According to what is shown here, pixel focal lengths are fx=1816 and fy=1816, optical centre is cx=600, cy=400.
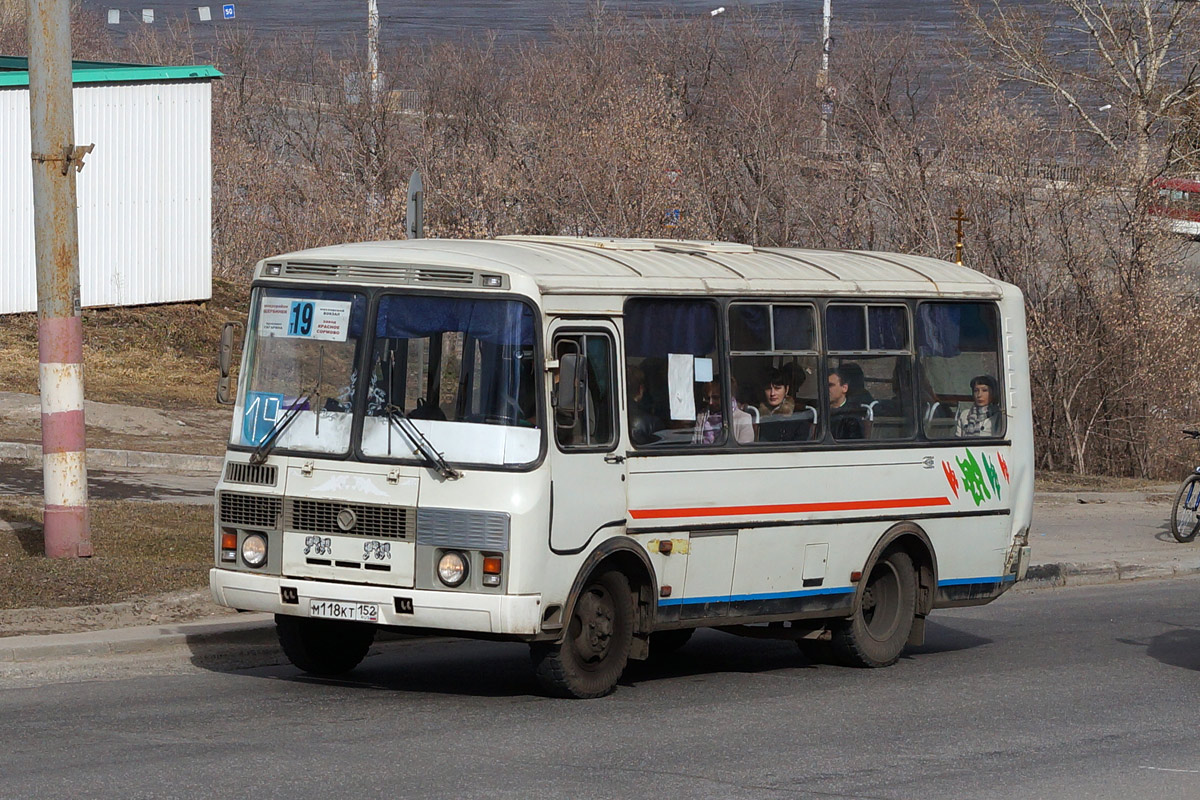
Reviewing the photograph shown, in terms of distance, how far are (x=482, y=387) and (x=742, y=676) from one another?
2942mm

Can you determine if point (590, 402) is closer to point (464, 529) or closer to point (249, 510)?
point (464, 529)

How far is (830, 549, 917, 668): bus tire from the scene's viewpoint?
1190 centimetres

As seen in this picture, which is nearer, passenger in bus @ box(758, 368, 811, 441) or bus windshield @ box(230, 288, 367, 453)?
bus windshield @ box(230, 288, 367, 453)

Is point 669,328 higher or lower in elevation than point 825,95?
lower

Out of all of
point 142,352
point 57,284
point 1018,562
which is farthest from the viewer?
point 142,352

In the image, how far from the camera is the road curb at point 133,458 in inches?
747

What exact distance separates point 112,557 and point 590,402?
5.06 m

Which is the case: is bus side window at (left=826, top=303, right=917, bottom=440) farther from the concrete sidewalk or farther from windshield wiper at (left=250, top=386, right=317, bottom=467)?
the concrete sidewalk

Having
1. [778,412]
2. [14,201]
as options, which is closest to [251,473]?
[778,412]

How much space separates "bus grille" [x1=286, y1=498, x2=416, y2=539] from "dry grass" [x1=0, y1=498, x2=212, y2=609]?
283 cm

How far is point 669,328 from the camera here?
1053 cm

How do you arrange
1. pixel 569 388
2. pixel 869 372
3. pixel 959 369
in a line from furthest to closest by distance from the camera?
1. pixel 959 369
2. pixel 869 372
3. pixel 569 388

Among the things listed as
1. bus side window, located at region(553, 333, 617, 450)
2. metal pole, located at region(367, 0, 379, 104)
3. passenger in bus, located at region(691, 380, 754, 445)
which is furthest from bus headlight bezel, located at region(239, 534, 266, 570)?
metal pole, located at region(367, 0, 379, 104)

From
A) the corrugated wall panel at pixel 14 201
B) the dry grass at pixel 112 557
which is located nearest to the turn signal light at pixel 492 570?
the dry grass at pixel 112 557
